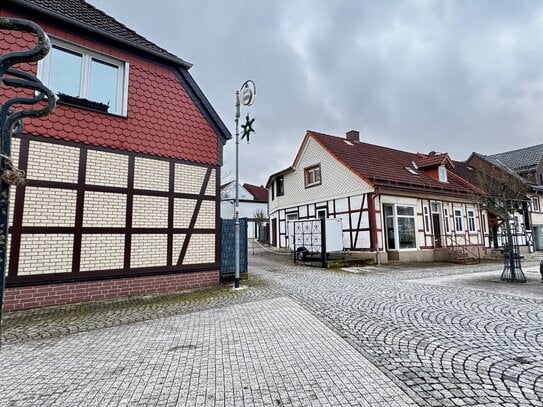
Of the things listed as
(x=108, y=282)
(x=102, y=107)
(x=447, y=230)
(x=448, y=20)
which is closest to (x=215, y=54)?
(x=102, y=107)

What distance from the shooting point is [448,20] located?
10297 mm

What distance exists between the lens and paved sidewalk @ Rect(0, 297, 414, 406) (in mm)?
2770

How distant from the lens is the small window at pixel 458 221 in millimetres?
17844

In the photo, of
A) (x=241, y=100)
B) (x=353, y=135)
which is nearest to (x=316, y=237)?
(x=241, y=100)

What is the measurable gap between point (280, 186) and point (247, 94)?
530 inches

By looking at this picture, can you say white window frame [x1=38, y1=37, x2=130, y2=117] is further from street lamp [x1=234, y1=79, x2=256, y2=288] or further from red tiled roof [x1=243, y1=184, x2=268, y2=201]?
red tiled roof [x1=243, y1=184, x2=268, y2=201]

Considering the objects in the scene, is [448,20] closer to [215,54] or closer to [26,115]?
[215,54]

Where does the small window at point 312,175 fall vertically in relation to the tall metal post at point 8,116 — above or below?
above

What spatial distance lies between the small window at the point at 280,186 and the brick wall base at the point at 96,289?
13.5 m

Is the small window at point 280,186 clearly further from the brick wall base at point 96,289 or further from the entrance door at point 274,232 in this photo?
the brick wall base at point 96,289

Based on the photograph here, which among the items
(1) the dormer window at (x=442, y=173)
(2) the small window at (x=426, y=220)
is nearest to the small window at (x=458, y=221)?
(1) the dormer window at (x=442, y=173)

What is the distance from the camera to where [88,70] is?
7.01 metres

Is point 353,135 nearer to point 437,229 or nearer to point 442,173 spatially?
point 442,173

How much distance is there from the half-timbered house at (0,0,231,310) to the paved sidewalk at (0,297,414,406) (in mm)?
2266
